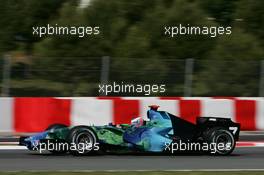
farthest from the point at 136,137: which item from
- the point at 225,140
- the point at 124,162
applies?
the point at 225,140

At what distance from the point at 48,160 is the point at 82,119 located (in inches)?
131

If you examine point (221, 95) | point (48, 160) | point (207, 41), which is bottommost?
point (48, 160)

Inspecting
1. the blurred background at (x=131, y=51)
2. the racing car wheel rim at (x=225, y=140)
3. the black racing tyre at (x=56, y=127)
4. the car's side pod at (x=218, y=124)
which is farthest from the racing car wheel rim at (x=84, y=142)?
the blurred background at (x=131, y=51)

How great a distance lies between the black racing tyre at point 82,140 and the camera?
9.59m

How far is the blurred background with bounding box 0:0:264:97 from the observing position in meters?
13.6

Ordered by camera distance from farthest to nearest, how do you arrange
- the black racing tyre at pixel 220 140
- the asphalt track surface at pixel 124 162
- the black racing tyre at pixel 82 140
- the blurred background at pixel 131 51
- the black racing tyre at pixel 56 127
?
the blurred background at pixel 131 51, the black racing tyre at pixel 220 140, the black racing tyre at pixel 56 127, the black racing tyre at pixel 82 140, the asphalt track surface at pixel 124 162

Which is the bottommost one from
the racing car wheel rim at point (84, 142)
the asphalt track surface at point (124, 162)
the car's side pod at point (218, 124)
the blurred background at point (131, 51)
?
the asphalt track surface at point (124, 162)

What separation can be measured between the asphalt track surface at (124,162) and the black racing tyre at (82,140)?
0.12m

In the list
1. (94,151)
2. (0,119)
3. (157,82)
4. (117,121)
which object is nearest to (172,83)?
(157,82)

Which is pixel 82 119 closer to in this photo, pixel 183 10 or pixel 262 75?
pixel 262 75

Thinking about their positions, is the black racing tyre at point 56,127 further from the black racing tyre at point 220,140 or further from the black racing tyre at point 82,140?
the black racing tyre at point 220,140

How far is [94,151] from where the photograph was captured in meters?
9.79

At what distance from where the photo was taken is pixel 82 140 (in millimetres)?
9680

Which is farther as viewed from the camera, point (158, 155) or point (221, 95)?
point (221, 95)
